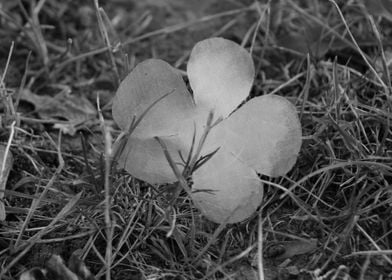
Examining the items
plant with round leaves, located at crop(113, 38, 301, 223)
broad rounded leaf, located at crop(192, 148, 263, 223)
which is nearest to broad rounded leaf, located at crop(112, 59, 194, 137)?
plant with round leaves, located at crop(113, 38, 301, 223)

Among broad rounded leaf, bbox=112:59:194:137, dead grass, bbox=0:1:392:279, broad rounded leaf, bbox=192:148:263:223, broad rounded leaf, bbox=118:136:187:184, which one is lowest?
dead grass, bbox=0:1:392:279

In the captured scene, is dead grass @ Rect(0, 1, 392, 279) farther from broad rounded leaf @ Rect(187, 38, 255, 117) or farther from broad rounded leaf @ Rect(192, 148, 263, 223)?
broad rounded leaf @ Rect(187, 38, 255, 117)

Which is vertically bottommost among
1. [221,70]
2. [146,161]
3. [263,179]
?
[263,179]

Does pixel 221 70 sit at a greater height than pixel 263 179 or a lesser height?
greater

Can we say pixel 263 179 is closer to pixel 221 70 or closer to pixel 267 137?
pixel 267 137

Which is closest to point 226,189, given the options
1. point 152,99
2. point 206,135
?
point 206,135

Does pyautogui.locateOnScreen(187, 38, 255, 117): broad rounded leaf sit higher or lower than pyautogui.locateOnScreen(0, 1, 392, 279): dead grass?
higher

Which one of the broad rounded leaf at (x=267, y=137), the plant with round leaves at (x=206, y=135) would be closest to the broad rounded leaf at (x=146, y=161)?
the plant with round leaves at (x=206, y=135)

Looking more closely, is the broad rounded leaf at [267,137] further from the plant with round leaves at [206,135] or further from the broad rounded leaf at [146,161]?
the broad rounded leaf at [146,161]
